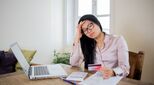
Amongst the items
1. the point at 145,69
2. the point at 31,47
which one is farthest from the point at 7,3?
the point at 145,69

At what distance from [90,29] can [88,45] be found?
196 millimetres

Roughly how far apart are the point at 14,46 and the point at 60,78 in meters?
0.42

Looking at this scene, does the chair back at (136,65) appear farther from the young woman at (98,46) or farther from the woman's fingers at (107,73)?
the woman's fingers at (107,73)

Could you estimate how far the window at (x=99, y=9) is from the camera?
317 cm

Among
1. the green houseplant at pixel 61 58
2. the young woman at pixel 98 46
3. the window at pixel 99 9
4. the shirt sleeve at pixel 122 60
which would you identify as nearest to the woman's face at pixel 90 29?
the young woman at pixel 98 46

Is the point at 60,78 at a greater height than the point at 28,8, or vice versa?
the point at 28,8

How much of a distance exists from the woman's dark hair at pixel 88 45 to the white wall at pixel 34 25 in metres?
1.83

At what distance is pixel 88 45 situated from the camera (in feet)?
6.49

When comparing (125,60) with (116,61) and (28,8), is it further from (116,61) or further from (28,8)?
(28,8)

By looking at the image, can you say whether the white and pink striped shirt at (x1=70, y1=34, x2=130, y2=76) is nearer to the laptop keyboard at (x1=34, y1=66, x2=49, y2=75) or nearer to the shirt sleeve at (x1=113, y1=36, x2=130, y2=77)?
the shirt sleeve at (x1=113, y1=36, x2=130, y2=77)

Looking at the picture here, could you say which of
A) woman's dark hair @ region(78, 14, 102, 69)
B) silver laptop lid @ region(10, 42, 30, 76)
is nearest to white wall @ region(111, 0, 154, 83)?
woman's dark hair @ region(78, 14, 102, 69)

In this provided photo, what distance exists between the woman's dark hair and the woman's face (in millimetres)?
35

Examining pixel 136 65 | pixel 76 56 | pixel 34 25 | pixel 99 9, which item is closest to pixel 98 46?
pixel 76 56

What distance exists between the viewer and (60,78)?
1.56 m
